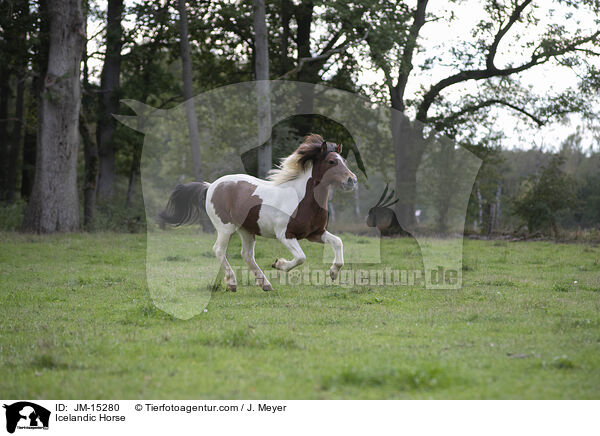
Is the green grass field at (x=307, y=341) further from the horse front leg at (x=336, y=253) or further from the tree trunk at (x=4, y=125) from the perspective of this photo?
the tree trunk at (x=4, y=125)

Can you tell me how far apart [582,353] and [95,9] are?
2963 centimetres

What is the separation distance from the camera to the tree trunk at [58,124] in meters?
21.3

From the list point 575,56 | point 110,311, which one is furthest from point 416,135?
point 110,311

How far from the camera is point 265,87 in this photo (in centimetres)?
2252

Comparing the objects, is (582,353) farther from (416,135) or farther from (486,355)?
(416,135)

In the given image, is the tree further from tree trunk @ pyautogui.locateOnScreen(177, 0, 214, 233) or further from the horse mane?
the horse mane

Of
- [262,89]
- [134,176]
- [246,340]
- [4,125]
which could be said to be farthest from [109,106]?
[246,340]

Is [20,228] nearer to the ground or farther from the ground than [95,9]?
nearer to the ground

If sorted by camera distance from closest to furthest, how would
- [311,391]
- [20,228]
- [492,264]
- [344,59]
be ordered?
1. [311,391]
2. [492,264]
3. [20,228]
4. [344,59]

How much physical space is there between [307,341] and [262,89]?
1696 centimetres

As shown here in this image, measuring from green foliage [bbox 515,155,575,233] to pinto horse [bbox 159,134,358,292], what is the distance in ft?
64.5

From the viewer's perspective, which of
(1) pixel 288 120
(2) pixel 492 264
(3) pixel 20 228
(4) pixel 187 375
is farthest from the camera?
(1) pixel 288 120

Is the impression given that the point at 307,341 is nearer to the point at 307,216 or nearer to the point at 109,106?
the point at 307,216

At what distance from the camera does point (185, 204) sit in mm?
11352
